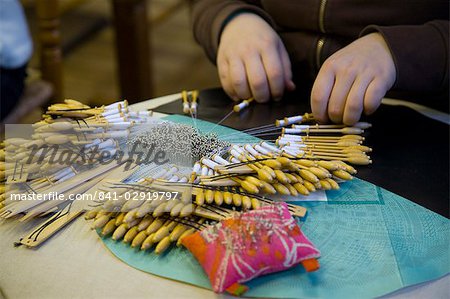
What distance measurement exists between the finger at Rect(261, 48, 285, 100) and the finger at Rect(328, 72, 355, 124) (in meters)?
0.14

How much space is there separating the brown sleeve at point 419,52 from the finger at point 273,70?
0.15 metres

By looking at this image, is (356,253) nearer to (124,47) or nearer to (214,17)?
(214,17)

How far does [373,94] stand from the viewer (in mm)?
850

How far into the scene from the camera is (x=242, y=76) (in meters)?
0.97

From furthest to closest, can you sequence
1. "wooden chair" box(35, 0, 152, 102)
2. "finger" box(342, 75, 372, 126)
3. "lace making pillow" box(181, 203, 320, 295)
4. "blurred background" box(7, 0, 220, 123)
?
"blurred background" box(7, 0, 220, 123) → "wooden chair" box(35, 0, 152, 102) → "finger" box(342, 75, 372, 126) → "lace making pillow" box(181, 203, 320, 295)

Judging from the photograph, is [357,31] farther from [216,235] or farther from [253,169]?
[216,235]

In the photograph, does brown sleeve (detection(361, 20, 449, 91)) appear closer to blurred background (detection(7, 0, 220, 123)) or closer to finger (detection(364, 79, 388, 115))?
finger (detection(364, 79, 388, 115))

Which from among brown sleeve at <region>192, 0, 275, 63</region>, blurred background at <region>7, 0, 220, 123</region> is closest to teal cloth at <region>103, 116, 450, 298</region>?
brown sleeve at <region>192, 0, 275, 63</region>

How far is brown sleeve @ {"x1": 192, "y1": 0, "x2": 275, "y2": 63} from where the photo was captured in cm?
108

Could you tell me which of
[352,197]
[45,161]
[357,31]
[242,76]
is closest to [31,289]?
[45,161]

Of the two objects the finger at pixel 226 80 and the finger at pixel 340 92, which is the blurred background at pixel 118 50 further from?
the finger at pixel 340 92

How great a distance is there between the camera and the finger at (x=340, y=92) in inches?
33.5

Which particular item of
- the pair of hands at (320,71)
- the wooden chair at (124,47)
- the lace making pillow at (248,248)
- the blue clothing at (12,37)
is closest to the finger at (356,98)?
the pair of hands at (320,71)

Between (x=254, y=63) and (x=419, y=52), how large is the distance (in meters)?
0.27
